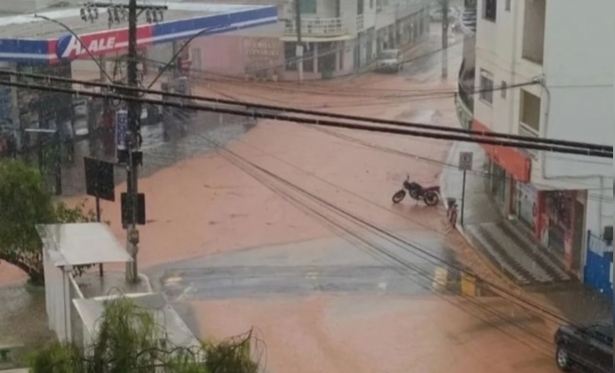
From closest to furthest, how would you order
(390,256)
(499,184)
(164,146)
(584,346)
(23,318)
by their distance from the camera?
(584,346)
(23,318)
(390,256)
(499,184)
(164,146)

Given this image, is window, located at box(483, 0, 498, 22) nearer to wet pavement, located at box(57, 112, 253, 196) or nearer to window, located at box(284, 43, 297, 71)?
wet pavement, located at box(57, 112, 253, 196)

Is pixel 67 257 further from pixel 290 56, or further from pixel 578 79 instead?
pixel 290 56

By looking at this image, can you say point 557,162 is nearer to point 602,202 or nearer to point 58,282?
point 602,202

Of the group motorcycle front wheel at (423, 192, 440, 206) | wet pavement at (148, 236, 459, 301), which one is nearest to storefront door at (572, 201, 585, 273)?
wet pavement at (148, 236, 459, 301)

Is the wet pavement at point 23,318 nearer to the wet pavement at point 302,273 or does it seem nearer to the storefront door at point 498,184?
the wet pavement at point 302,273

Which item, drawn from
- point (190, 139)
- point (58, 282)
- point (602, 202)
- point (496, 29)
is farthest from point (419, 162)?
point (58, 282)

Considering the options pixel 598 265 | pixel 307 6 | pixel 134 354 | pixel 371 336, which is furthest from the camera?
pixel 307 6

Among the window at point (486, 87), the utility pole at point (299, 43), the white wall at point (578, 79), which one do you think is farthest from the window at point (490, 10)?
the utility pole at point (299, 43)

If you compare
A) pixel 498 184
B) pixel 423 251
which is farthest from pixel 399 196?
pixel 423 251
